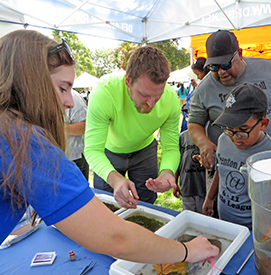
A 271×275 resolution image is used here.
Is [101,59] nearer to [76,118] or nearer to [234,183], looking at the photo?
[76,118]

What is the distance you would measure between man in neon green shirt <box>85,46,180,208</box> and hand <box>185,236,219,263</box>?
0.42 metres

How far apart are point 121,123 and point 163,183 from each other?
A: 0.54m

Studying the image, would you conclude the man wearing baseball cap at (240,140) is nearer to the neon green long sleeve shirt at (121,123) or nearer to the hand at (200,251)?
the neon green long sleeve shirt at (121,123)

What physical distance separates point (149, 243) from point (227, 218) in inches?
32.7

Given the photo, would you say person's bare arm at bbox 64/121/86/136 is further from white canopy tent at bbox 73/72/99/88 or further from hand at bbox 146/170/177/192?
white canopy tent at bbox 73/72/99/88

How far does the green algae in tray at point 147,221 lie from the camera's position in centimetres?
128

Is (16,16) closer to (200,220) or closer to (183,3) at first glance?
(183,3)

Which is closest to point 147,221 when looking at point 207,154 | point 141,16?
point 207,154

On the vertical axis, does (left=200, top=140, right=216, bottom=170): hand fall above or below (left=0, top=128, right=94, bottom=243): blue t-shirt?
below

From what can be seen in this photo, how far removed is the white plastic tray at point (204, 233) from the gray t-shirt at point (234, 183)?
0.78ft

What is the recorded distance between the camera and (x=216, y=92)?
175 cm

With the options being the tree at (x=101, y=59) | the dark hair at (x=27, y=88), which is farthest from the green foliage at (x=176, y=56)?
the tree at (x=101, y=59)

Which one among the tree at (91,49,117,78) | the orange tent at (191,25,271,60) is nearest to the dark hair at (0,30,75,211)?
the orange tent at (191,25,271,60)

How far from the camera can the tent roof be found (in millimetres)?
3131
